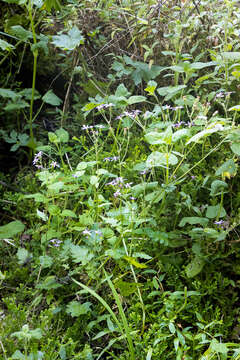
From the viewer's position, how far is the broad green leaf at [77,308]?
1.30 meters

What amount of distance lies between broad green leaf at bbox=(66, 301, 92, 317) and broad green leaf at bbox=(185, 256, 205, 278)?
384mm

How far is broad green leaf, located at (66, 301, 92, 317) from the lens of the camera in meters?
1.30

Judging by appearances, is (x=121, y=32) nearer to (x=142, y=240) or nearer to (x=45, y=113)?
(x=45, y=113)

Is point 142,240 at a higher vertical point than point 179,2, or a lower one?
lower

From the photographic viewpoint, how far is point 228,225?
1414 millimetres

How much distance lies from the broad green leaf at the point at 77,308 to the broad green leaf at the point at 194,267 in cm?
38

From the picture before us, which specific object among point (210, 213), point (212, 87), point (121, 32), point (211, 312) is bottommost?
point (211, 312)

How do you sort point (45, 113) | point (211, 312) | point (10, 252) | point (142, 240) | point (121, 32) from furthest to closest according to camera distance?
point (45, 113) < point (121, 32) < point (10, 252) < point (142, 240) < point (211, 312)

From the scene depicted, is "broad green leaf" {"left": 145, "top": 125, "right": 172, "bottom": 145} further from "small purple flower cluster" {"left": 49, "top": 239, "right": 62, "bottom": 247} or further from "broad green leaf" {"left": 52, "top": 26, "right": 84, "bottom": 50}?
"broad green leaf" {"left": 52, "top": 26, "right": 84, "bottom": 50}

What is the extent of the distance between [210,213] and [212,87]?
963 millimetres

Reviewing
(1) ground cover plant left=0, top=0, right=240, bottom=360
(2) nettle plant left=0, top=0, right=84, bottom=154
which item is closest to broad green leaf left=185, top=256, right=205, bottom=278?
(1) ground cover plant left=0, top=0, right=240, bottom=360

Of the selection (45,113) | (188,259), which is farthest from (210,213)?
(45,113)

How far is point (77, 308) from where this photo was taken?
1320mm

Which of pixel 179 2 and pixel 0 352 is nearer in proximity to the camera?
pixel 0 352
